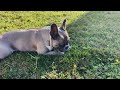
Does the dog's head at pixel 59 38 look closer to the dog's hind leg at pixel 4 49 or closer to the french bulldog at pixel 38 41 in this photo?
the french bulldog at pixel 38 41

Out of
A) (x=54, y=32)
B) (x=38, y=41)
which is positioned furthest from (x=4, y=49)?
(x=54, y=32)

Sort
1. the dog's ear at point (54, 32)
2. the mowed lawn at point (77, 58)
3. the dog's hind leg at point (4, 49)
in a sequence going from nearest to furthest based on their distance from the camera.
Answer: the mowed lawn at point (77, 58), the dog's ear at point (54, 32), the dog's hind leg at point (4, 49)

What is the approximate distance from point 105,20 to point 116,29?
68 centimetres

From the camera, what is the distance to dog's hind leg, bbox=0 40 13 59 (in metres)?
4.66

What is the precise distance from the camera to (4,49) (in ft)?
15.5

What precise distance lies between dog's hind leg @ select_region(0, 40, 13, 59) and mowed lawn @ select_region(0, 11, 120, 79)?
0.07 metres

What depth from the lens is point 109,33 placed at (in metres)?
5.82

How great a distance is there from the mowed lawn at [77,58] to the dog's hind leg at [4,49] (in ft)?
0.23

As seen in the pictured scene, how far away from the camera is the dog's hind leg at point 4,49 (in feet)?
15.3

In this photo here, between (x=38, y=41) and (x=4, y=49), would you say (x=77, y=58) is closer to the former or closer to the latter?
(x=38, y=41)

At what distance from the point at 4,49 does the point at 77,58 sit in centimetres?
115

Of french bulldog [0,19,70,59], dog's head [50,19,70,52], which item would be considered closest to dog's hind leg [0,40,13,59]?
french bulldog [0,19,70,59]

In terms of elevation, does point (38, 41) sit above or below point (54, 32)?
below

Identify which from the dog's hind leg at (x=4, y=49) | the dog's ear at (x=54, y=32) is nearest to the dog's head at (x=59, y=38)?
the dog's ear at (x=54, y=32)
